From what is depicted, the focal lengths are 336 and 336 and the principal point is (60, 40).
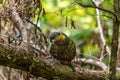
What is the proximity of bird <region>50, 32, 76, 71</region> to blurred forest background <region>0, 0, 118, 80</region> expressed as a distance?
11 cm

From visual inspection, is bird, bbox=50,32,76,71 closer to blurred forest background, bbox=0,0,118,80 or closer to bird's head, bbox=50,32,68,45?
bird's head, bbox=50,32,68,45

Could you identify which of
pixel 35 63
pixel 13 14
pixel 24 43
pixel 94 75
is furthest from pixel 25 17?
pixel 94 75

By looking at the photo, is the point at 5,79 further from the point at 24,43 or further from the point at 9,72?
the point at 24,43

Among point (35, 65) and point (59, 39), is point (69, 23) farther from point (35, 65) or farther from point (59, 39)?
point (35, 65)

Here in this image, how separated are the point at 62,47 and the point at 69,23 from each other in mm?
411

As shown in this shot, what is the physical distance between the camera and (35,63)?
2.30m

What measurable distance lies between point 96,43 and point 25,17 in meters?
2.29

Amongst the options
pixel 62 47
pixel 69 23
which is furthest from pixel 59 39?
pixel 69 23

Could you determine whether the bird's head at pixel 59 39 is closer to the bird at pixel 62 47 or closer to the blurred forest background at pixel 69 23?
the bird at pixel 62 47

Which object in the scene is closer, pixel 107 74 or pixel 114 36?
pixel 114 36

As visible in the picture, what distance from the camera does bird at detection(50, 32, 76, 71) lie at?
2.42 m

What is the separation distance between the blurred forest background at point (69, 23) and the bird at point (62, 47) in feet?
0.35

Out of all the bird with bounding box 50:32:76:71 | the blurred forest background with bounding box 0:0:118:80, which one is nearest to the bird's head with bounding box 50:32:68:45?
the bird with bounding box 50:32:76:71

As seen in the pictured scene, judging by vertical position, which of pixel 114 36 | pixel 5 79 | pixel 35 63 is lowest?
pixel 5 79
